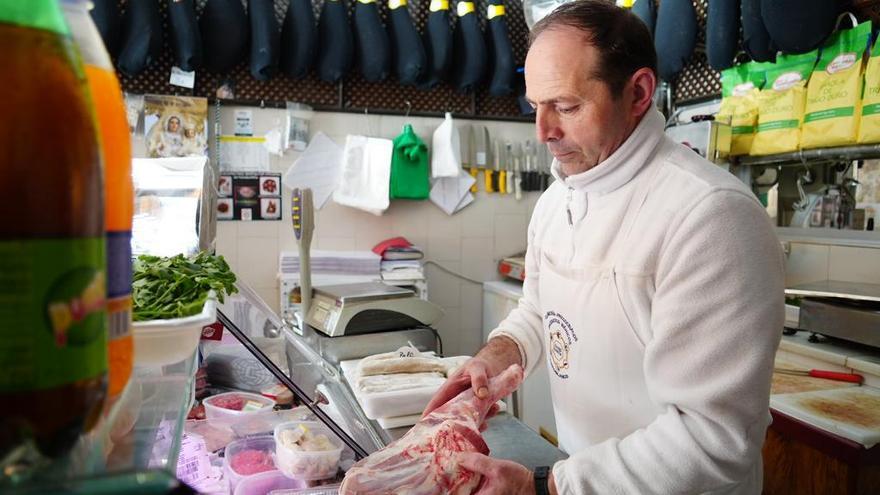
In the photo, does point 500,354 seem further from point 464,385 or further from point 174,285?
point 174,285

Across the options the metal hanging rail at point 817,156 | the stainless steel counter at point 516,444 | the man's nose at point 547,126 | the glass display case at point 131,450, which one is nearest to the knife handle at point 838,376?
the metal hanging rail at point 817,156

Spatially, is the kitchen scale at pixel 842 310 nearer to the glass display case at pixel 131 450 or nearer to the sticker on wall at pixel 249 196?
the glass display case at pixel 131 450

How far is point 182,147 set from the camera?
435cm

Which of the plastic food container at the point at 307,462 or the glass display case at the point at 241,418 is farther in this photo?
the plastic food container at the point at 307,462

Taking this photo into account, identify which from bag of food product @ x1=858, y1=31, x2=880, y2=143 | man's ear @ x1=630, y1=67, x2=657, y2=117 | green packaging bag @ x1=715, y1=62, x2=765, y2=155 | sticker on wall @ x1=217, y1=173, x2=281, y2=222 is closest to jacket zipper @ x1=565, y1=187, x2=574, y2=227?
man's ear @ x1=630, y1=67, x2=657, y2=117

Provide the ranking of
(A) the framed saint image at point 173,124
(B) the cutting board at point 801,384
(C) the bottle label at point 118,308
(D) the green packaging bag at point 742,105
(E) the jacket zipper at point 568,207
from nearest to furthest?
(C) the bottle label at point 118,308, (E) the jacket zipper at point 568,207, (B) the cutting board at point 801,384, (D) the green packaging bag at point 742,105, (A) the framed saint image at point 173,124

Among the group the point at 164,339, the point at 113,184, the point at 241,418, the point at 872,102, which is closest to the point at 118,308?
the point at 113,184

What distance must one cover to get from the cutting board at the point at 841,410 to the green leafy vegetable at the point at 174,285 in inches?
81.2

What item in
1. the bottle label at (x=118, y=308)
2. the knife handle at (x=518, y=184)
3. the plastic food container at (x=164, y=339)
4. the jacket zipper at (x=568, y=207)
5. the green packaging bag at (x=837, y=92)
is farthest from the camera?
A: the knife handle at (x=518, y=184)

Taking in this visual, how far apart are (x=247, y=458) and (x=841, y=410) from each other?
6.82ft

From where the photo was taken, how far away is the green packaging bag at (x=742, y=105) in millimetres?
3672

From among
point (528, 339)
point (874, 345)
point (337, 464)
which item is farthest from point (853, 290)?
point (337, 464)

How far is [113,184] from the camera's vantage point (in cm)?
47

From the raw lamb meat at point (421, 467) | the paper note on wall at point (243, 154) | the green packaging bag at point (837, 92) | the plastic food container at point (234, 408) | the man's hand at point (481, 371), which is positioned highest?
the green packaging bag at point (837, 92)
